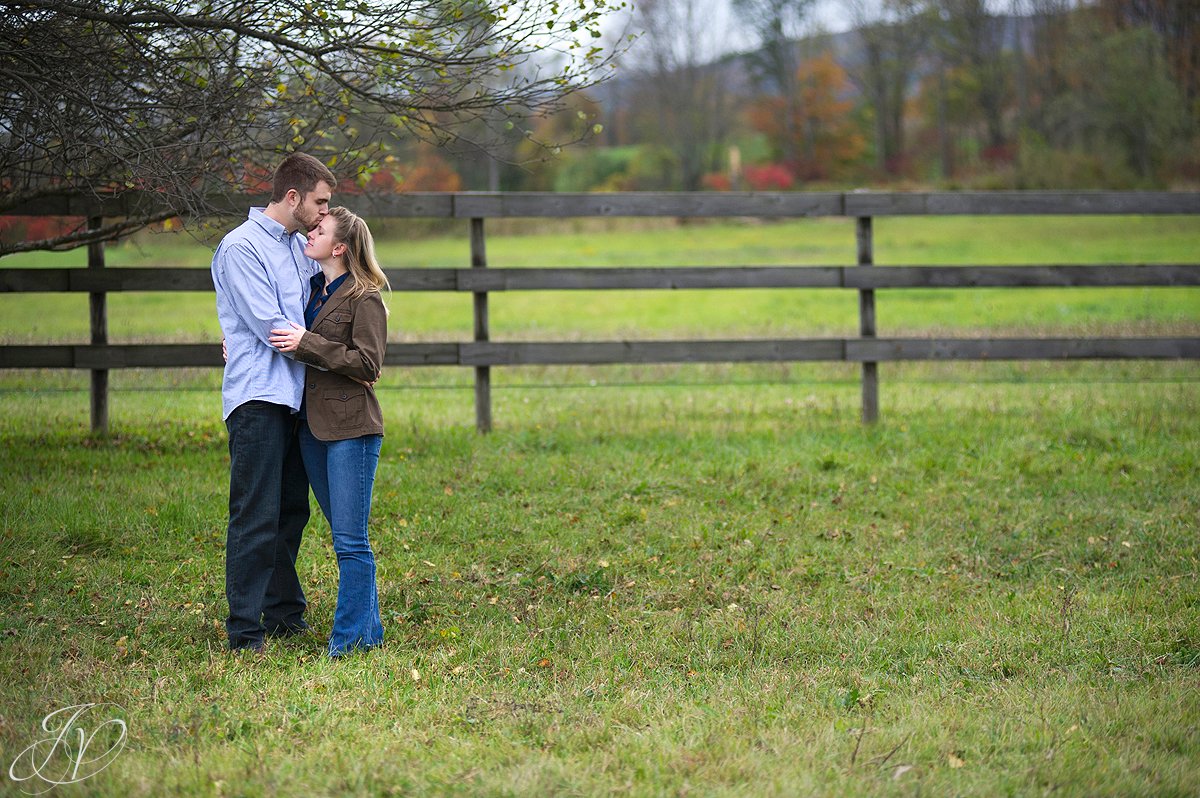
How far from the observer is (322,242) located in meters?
4.52

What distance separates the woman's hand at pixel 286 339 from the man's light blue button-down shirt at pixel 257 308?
0.09 feet

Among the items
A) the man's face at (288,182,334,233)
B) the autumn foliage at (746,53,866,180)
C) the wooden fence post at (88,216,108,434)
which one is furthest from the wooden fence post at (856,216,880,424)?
the autumn foliage at (746,53,866,180)

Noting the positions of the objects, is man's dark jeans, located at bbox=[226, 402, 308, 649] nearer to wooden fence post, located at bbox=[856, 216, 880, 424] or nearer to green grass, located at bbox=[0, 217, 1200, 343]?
green grass, located at bbox=[0, 217, 1200, 343]

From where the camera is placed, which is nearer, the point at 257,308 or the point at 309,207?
the point at 257,308

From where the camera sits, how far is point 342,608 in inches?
182

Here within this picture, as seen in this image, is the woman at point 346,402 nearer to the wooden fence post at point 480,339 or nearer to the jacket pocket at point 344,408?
the jacket pocket at point 344,408

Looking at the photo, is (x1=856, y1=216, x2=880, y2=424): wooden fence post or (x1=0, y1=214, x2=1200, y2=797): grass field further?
(x1=856, y1=216, x2=880, y2=424): wooden fence post

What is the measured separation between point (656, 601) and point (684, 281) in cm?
365

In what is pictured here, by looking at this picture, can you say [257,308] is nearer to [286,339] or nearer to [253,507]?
[286,339]

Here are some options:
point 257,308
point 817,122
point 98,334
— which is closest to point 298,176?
point 257,308

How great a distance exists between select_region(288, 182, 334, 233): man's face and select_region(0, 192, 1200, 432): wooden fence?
130 inches

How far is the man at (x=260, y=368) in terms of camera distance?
4.42 metres
